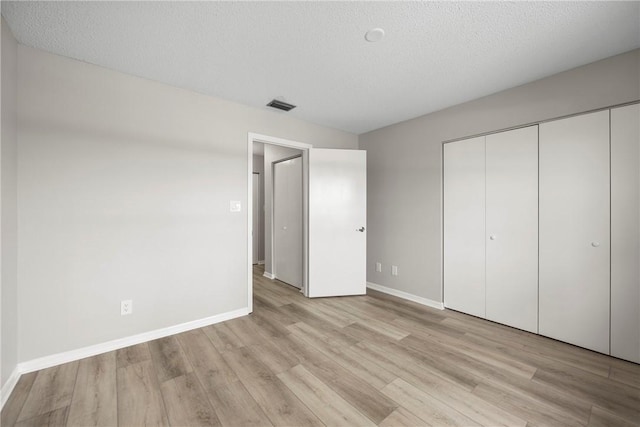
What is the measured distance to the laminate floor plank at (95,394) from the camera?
1.43 m

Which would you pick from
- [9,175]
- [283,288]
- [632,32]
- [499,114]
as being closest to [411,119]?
[499,114]

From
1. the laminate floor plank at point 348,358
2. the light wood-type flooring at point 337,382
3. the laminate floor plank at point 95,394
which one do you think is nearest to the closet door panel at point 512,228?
the light wood-type flooring at point 337,382

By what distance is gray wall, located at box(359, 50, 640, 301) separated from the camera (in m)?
2.10

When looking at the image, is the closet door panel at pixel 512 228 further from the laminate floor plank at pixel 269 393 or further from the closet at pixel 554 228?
the laminate floor plank at pixel 269 393

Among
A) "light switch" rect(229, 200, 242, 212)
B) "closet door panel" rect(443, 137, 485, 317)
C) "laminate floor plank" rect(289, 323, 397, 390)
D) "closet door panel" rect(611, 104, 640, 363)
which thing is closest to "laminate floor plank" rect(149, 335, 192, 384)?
"laminate floor plank" rect(289, 323, 397, 390)

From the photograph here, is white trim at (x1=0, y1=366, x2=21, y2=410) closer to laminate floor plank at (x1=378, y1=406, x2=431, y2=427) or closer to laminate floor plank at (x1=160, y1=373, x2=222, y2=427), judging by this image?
laminate floor plank at (x1=160, y1=373, x2=222, y2=427)

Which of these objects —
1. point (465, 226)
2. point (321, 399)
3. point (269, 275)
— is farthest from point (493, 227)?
point (269, 275)

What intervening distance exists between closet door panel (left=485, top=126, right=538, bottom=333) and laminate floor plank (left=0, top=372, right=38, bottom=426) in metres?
3.73

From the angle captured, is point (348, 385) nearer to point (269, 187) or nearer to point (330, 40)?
point (330, 40)

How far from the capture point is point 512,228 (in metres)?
2.57

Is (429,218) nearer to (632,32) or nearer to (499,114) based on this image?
(499,114)

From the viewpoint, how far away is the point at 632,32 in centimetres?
174

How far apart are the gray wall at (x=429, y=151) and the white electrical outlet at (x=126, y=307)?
298 centimetres

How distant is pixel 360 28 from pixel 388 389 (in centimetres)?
238
